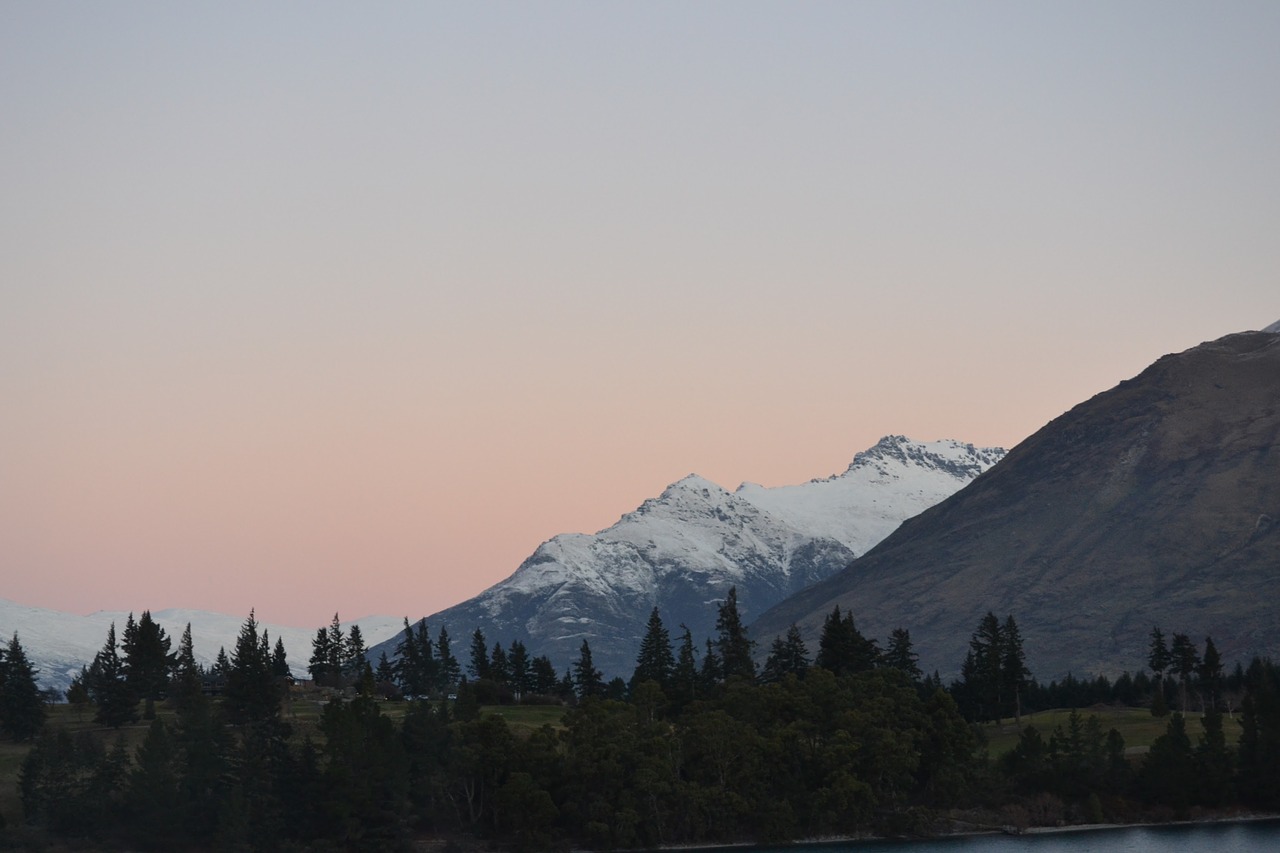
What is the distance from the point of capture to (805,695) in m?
157

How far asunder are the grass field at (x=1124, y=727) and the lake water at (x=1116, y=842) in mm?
16702

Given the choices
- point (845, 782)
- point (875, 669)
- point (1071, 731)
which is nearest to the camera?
point (845, 782)

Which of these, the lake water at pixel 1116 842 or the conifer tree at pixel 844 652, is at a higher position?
the conifer tree at pixel 844 652

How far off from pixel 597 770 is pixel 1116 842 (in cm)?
4676

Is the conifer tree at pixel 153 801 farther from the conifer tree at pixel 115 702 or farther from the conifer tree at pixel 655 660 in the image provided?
the conifer tree at pixel 655 660

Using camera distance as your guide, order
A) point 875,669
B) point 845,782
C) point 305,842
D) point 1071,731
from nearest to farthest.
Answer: point 305,842 → point 845,782 → point 1071,731 → point 875,669

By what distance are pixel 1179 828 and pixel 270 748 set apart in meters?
85.2

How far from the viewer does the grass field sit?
170 metres

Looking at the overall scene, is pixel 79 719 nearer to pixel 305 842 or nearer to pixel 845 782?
pixel 305 842

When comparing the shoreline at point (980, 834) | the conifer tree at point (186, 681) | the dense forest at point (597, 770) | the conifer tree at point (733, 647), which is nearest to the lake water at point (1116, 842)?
the shoreline at point (980, 834)

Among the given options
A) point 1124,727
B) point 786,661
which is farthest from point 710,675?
point 1124,727

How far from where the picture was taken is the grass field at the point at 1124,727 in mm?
169625

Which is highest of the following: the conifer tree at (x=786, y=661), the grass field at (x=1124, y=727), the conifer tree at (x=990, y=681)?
the conifer tree at (x=786, y=661)

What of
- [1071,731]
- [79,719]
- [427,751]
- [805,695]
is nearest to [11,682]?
[79,719]
